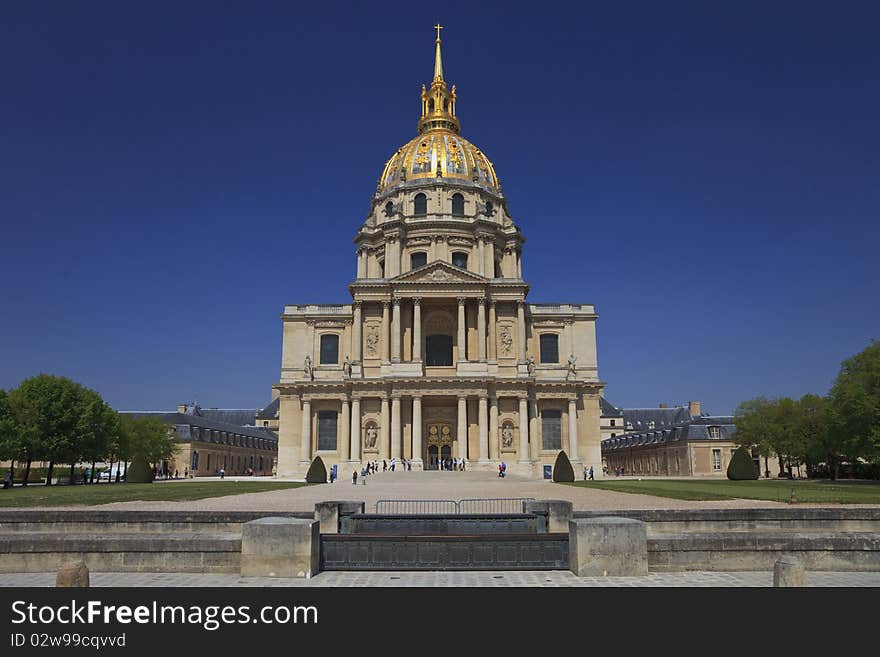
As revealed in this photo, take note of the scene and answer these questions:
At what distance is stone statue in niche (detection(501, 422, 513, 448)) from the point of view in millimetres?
62938

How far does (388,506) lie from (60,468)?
58.5 meters

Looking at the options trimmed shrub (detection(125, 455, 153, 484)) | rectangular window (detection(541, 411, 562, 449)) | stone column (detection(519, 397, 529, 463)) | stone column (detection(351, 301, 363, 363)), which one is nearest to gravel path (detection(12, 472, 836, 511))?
stone column (detection(519, 397, 529, 463))

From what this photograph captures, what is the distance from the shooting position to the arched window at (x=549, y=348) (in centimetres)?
6825

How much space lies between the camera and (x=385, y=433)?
203 feet

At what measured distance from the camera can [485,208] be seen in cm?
7762

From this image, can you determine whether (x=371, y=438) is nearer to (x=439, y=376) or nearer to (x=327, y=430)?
(x=327, y=430)

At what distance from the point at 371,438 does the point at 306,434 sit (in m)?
6.02

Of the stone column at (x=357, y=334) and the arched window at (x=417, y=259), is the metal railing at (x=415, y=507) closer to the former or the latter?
the stone column at (x=357, y=334)

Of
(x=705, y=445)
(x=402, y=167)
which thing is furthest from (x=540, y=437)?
(x=402, y=167)

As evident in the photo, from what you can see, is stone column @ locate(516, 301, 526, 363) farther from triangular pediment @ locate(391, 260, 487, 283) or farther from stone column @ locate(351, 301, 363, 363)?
stone column @ locate(351, 301, 363, 363)

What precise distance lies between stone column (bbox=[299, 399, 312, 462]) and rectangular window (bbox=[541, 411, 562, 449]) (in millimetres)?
20731

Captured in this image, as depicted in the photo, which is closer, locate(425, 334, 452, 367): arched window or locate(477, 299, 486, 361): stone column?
locate(477, 299, 486, 361): stone column
